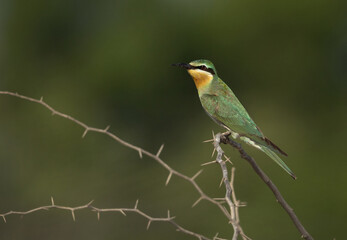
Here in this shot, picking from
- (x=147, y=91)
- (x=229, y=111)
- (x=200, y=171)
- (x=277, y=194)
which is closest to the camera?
(x=200, y=171)

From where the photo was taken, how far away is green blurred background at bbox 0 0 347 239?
13.4m

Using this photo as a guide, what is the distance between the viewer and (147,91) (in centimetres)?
1720

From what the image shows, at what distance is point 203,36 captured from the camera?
54.2 ft

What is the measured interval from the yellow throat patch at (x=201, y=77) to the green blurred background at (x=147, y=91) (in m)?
8.79

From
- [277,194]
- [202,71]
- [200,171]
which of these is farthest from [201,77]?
[200,171]

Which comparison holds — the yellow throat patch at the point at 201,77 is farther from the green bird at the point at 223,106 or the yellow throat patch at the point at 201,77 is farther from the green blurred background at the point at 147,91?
the green blurred background at the point at 147,91

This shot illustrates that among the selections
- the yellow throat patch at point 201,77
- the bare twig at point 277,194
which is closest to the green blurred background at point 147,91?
the yellow throat patch at point 201,77

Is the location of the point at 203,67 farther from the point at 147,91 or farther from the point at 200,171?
the point at 147,91

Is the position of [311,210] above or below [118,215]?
above

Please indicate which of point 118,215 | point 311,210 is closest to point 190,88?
point 118,215

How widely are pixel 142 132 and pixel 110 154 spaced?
3.99 ft

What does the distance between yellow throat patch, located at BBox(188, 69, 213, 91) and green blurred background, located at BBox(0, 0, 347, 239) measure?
8.79 m

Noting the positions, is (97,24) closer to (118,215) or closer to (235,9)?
(235,9)

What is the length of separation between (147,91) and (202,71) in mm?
14383
